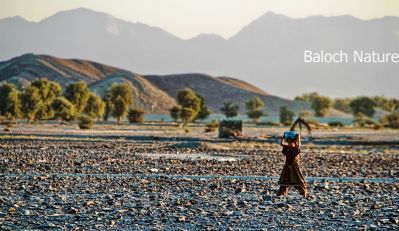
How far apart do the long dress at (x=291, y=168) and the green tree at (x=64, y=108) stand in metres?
97.6

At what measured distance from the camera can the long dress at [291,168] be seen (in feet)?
51.4

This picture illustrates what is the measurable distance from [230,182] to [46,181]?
5785 millimetres

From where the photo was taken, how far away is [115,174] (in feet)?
80.2

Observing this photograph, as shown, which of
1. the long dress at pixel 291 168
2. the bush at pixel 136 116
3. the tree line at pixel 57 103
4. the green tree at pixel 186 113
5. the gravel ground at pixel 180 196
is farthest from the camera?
the bush at pixel 136 116

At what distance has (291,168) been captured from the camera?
15742 millimetres

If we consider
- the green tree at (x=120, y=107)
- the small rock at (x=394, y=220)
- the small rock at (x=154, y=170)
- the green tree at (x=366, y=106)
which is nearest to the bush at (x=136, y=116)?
the green tree at (x=120, y=107)

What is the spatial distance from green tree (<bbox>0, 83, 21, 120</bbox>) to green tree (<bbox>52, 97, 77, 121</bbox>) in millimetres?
8129

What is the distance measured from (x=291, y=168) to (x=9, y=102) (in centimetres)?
9048

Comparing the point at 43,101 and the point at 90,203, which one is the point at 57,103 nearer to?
the point at 43,101

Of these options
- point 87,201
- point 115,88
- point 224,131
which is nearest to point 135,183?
point 87,201

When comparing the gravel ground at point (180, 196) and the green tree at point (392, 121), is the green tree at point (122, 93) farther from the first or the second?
the gravel ground at point (180, 196)

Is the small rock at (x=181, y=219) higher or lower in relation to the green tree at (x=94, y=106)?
lower

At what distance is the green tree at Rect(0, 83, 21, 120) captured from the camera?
101m

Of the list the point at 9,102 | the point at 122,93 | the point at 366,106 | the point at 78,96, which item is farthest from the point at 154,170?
the point at 366,106
